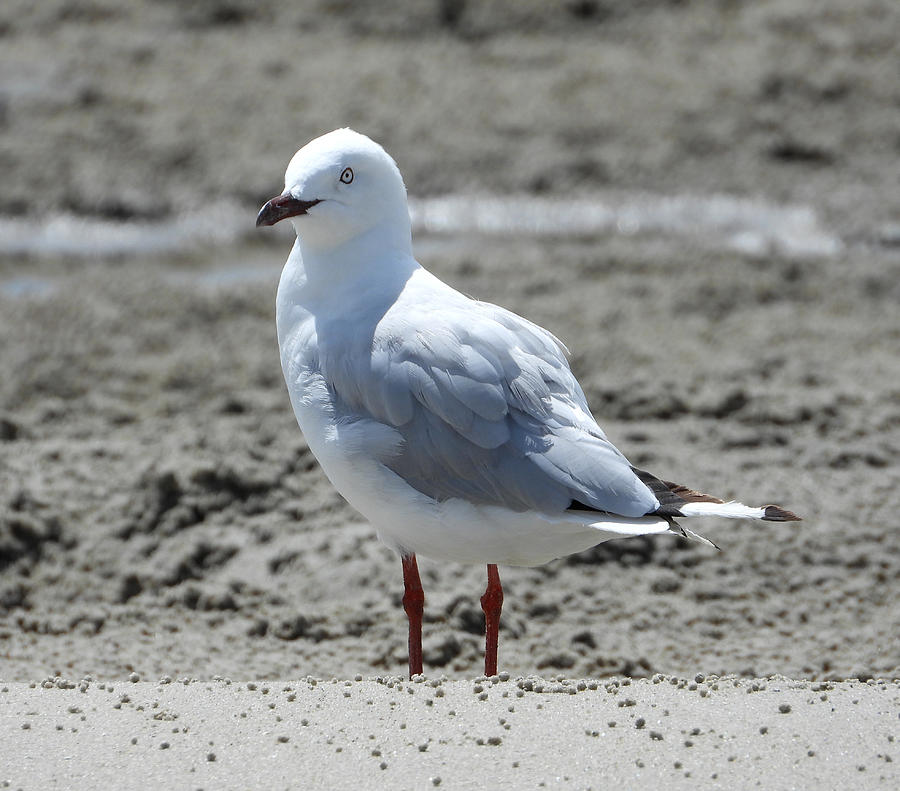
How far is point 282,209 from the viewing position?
3615mm

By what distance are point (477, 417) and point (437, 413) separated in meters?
0.10

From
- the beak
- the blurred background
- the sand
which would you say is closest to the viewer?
the beak

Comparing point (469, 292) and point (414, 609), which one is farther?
point (469, 292)

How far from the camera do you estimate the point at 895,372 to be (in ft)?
19.6

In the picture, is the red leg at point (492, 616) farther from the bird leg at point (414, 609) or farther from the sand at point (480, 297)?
the sand at point (480, 297)

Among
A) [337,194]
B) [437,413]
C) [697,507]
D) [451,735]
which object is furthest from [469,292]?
[451,735]

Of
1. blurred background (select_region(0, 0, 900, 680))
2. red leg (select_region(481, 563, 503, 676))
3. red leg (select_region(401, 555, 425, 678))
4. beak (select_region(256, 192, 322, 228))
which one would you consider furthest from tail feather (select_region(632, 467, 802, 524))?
beak (select_region(256, 192, 322, 228))

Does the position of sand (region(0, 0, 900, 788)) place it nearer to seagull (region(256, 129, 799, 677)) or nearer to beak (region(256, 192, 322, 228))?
seagull (region(256, 129, 799, 677))

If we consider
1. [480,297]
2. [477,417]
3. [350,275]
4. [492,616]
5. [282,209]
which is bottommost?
[492,616]

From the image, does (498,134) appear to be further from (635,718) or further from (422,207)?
(635,718)

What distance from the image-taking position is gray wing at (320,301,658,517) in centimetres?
332

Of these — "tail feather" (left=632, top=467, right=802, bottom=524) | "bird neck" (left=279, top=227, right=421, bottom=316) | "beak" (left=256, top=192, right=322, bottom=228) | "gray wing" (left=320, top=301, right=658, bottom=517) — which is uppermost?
"beak" (left=256, top=192, right=322, bottom=228)

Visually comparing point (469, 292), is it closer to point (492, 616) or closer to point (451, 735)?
point (492, 616)

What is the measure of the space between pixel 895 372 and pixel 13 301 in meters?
4.17
